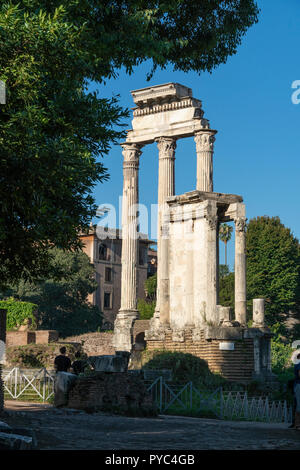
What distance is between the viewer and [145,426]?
13.0m

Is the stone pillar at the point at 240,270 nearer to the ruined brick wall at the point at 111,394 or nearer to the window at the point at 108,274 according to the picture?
the ruined brick wall at the point at 111,394

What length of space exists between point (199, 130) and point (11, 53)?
1094 inches

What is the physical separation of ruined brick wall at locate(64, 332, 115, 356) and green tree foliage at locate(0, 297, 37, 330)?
12.5 ft

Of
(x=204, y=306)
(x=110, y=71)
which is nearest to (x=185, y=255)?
(x=204, y=306)

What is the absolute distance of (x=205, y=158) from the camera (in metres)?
38.6

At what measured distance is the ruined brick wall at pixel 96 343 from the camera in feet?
164

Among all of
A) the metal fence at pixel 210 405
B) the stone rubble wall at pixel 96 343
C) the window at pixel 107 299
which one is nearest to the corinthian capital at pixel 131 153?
the stone rubble wall at pixel 96 343

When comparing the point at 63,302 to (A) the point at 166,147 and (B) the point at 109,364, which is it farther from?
(B) the point at 109,364

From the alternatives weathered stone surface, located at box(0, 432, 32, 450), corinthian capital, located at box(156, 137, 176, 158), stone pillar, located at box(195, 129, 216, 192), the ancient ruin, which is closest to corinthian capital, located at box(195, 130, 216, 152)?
stone pillar, located at box(195, 129, 216, 192)

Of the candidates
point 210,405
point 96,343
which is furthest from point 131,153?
point 210,405

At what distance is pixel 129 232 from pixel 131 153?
14.9ft

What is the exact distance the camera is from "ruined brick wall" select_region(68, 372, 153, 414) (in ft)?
51.4

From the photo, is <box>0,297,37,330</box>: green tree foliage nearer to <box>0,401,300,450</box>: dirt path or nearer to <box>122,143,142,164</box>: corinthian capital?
<box>122,143,142,164</box>: corinthian capital

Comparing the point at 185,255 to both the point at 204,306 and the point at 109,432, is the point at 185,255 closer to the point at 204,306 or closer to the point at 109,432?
the point at 204,306
